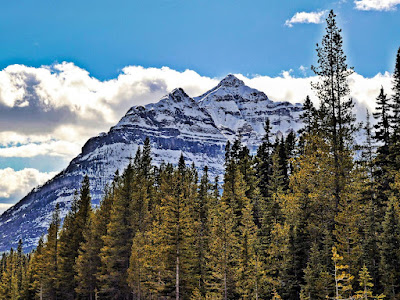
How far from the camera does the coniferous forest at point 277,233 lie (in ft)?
91.0

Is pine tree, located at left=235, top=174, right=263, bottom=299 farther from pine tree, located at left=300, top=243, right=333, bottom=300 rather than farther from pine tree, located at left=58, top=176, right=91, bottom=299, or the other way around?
pine tree, located at left=58, top=176, right=91, bottom=299

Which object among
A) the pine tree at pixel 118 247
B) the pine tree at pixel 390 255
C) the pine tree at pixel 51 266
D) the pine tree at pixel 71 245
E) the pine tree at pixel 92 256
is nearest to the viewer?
the pine tree at pixel 390 255

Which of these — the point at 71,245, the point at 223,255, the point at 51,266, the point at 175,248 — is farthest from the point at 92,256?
the point at 223,255

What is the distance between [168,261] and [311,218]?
13.3 meters

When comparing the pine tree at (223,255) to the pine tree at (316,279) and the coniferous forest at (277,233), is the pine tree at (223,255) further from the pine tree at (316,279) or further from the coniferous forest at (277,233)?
the pine tree at (316,279)

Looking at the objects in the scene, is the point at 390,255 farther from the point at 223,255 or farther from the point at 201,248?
the point at 201,248

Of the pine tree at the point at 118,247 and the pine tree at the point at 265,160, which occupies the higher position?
the pine tree at the point at 265,160

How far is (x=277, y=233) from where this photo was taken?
3641 cm

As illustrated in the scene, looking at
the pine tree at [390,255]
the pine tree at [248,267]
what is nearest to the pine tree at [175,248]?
the pine tree at [248,267]

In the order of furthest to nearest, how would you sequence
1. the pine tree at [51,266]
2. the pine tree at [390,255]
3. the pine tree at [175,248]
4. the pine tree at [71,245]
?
the pine tree at [51,266], the pine tree at [71,245], the pine tree at [175,248], the pine tree at [390,255]

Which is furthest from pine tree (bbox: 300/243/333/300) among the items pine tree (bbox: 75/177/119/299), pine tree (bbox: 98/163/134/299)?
pine tree (bbox: 75/177/119/299)

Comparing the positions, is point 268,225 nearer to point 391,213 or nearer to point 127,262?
point 391,213

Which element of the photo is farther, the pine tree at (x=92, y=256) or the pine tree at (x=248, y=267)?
the pine tree at (x=92, y=256)

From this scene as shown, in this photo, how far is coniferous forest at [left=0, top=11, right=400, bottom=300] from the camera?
27.8m
